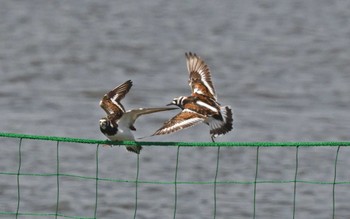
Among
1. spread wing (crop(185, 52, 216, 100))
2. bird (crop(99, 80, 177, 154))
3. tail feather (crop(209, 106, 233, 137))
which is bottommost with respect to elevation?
bird (crop(99, 80, 177, 154))

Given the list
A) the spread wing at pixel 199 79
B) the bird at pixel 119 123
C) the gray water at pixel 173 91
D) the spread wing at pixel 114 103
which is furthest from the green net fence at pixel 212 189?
the bird at pixel 119 123

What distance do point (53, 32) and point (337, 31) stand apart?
485 centimetres

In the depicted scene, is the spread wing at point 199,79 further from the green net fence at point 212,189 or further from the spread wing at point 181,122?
the green net fence at point 212,189

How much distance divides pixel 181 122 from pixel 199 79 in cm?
178

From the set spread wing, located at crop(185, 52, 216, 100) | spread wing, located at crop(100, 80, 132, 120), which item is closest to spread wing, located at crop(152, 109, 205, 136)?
spread wing, located at crop(100, 80, 132, 120)

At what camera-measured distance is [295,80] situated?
16.5 meters

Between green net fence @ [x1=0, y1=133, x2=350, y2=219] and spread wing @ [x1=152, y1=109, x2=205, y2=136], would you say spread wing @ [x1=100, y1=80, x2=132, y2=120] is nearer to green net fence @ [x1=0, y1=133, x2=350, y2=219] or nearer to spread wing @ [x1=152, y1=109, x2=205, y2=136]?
spread wing @ [x1=152, y1=109, x2=205, y2=136]

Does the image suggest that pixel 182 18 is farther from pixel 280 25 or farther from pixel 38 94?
pixel 38 94

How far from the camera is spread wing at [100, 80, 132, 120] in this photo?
755 centimetres

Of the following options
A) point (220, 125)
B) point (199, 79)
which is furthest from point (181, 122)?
point (199, 79)

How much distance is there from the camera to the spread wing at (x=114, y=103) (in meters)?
7.55

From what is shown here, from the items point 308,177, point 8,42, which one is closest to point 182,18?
point 8,42

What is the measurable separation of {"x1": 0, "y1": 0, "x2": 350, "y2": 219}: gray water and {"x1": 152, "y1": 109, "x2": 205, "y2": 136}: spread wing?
357cm

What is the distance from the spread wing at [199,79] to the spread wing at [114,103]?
40.0 inches
